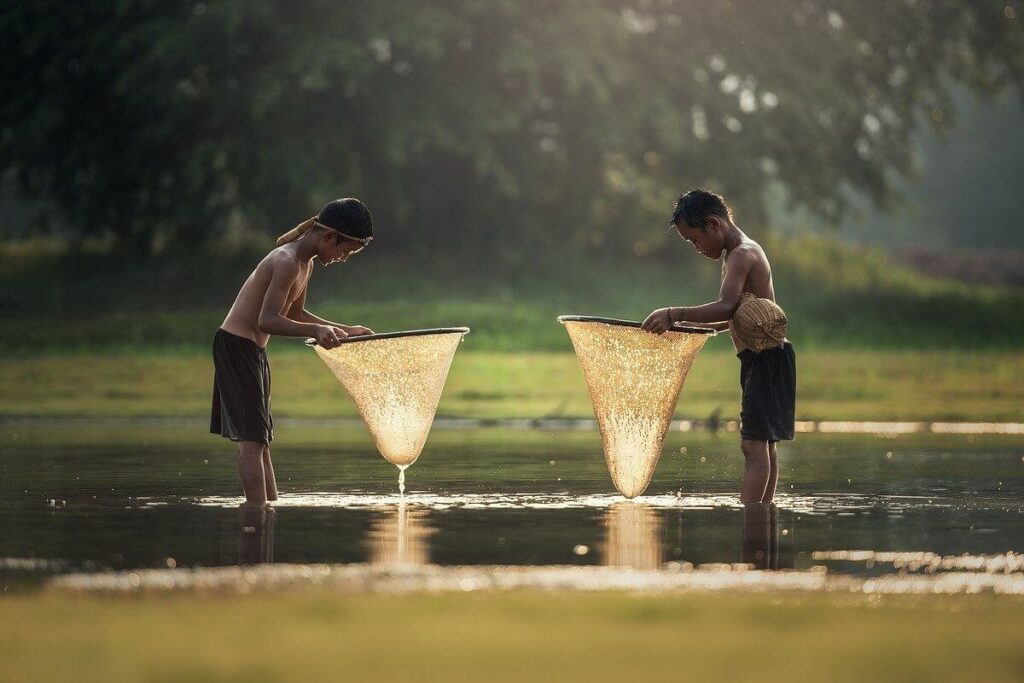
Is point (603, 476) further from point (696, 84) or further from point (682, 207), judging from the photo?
point (696, 84)

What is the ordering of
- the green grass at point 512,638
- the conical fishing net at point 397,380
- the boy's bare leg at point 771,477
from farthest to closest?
the conical fishing net at point 397,380, the boy's bare leg at point 771,477, the green grass at point 512,638

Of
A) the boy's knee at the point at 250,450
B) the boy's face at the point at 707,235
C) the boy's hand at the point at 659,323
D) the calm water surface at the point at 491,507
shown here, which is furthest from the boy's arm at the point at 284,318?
the boy's face at the point at 707,235

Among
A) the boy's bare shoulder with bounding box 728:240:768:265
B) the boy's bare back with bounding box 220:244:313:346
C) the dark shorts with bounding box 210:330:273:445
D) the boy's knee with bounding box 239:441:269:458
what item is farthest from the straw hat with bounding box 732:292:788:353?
the boy's knee with bounding box 239:441:269:458

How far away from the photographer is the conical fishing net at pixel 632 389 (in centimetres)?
1124

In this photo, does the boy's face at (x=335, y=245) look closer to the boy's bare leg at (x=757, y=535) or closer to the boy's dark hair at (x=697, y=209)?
the boy's dark hair at (x=697, y=209)

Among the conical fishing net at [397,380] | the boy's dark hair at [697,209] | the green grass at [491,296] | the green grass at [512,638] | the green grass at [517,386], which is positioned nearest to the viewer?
the green grass at [512,638]

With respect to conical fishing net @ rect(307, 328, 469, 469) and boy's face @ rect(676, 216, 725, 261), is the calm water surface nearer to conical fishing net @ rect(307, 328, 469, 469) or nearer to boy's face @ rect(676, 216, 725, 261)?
conical fishing net @ rect(307, 328, 469, 469)

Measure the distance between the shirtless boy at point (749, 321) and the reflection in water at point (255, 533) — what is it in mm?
2374

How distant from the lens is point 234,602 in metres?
6.91

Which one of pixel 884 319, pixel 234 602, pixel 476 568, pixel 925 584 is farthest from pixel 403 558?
pixel 884 319

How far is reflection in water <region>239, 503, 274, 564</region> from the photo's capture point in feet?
27.4

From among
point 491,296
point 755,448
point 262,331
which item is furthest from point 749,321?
point 491,296

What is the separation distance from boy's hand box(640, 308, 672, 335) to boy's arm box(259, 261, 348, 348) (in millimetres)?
1715

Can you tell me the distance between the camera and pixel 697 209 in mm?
10773
